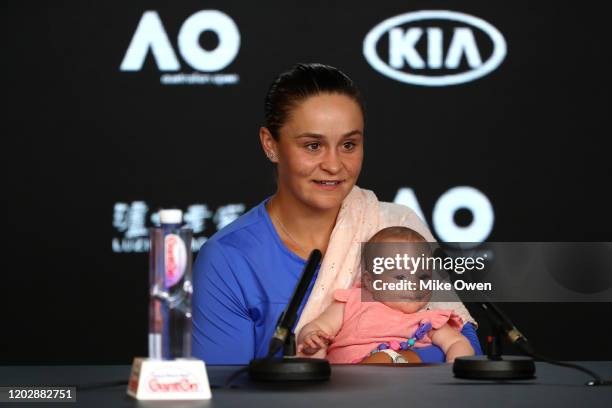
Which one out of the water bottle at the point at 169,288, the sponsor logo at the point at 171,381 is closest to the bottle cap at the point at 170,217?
the water bottle at the point at 169,288

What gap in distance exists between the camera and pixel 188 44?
151 inches

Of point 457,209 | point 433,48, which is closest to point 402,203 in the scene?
point 457,209

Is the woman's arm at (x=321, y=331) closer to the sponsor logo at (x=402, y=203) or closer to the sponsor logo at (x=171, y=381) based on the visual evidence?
the sponsor logo at (x=171, y=381)

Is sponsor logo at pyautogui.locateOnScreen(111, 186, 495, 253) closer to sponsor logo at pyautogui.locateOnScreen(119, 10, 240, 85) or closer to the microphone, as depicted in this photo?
sponsor logo at pyautogui.locateOnScreen(119, 10, 240, 85)

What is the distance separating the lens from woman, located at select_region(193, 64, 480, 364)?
7.64ft

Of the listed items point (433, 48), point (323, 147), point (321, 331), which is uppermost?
point (433, 48)

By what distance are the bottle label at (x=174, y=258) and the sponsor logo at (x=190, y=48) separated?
2.54 m

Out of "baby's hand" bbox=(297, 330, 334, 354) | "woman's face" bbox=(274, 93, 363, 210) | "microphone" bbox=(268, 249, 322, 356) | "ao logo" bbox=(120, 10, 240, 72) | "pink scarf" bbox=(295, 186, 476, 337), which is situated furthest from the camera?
"ao logo" bbox=(120, 10, 240, 72)

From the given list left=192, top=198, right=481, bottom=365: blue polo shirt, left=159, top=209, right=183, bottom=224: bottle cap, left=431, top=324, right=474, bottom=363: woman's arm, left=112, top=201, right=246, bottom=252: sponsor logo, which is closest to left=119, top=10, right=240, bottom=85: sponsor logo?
left=112, top=201, right=246, bottom=252: sponsor logo

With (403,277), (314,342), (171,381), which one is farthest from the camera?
(403,277)

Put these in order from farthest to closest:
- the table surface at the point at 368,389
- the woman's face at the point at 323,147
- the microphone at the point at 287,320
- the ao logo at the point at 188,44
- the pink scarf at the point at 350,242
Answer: the ao logo at the point at 188,44 < the pink scarf at the point at 350,242 < the woman's face at the point at 323,147 < the microphone at the point at 287,320 < the table surface at the point at 368,389

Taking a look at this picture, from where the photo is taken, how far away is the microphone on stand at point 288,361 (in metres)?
1.51

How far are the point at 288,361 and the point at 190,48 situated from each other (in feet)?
8.08

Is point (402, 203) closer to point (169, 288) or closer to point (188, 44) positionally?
point (188, 44)
